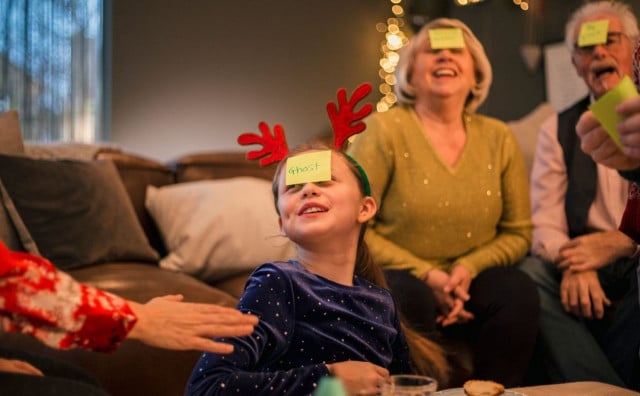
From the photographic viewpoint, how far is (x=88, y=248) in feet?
8.01

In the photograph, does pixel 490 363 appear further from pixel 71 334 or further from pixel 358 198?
pixel 71 334

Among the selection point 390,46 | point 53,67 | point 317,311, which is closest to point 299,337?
point 317,311

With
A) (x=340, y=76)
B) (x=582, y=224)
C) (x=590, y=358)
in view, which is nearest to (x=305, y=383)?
(x=590, y=358)

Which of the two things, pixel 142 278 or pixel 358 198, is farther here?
pixel 142 278

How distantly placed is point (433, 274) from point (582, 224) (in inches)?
21.8

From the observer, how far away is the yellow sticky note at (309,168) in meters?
1.59

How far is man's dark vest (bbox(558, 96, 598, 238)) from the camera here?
247 centimetres

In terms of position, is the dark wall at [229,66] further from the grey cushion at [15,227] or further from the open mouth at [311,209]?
the open mouth at [311,209]

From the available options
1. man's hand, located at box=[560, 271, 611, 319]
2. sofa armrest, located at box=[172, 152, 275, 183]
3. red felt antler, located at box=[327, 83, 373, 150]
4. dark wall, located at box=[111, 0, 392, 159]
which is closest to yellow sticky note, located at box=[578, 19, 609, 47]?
man's hand, located at box=[560, 271, 611, 319]

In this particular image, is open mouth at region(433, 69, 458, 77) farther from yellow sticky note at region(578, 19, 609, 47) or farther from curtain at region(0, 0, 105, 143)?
curtain at region(0, 0, 105, 143)

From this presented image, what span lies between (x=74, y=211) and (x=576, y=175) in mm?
1592

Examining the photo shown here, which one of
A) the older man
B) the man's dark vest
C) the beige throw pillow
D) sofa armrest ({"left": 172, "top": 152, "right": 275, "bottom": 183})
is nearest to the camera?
the older man

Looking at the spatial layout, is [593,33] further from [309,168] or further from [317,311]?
[317,311]

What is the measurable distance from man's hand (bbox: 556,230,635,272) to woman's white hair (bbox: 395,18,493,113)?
0.56 metres
